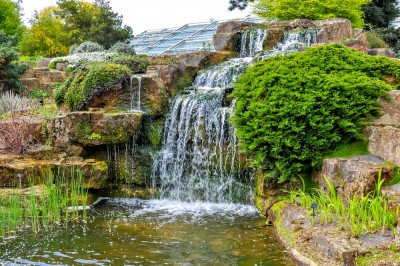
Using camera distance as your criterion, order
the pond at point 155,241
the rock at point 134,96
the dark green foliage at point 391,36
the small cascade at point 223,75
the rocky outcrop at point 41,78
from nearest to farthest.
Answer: the pond at point 155,241 < the rock at point 134,96 < the small cascade at point 223,75 < the rocky outcrop at point 41,78 < the dark green foliage at point 391,36

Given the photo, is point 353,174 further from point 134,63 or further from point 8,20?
point 8,20

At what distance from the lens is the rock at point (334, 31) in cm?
1433

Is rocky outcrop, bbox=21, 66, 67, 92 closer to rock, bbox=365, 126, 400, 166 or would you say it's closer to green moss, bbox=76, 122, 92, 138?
green moss, bbox=76, 122, 92, 138

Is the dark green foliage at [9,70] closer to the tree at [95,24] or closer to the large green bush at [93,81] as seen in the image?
the large green bush at [93,81]

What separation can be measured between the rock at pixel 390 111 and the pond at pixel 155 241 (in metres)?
2.49

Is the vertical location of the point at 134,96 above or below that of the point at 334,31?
below

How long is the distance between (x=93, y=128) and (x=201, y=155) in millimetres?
2544

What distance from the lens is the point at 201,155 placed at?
424 inches

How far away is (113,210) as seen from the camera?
9.42 metres

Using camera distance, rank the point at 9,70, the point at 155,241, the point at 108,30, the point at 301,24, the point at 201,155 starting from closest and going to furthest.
→ 1. the point at 155,241
2. the point at 201,155
3. the point at 301,24
4. the point at 9,70
5. the point at 108,30

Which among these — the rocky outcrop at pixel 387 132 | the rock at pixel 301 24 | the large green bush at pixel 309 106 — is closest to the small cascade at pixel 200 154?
the large green bush at pixel 309 106

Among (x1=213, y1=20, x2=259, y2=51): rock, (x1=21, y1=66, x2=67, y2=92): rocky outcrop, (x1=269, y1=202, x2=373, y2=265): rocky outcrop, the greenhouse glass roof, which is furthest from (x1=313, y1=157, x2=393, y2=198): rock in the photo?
the greenhouse glass roof

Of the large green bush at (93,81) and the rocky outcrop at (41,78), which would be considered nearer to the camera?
the large green bush at (93,81)

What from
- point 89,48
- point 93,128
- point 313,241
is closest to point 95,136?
point 93,128
